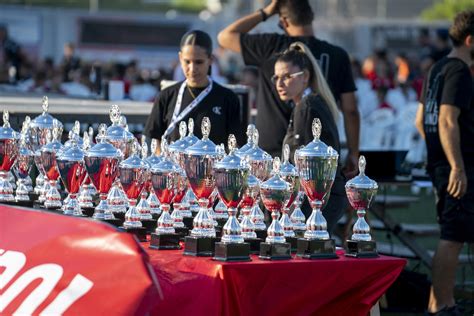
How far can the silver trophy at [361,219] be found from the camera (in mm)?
4566

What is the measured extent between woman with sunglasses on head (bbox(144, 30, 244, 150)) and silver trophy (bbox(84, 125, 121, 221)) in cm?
159

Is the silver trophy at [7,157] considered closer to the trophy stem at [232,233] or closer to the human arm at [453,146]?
the trophy stem at [232,233]

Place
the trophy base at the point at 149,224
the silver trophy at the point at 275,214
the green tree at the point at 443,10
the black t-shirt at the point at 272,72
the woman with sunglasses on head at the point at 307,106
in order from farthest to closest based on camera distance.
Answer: the green tree at the point at 443,10 → the black t-shirt at the point at 272,72 → the woman with sunglasses on head at the point at 307,106 → the trophy base at the point at 149,224 → the silver trophy at the point at 275,214

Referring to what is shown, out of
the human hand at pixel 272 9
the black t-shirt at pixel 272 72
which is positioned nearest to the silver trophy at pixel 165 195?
the black t-shirt at pixel 272 72

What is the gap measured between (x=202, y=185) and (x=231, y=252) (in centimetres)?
34

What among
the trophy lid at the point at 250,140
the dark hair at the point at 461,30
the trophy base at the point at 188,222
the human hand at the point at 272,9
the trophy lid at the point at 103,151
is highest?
the human hand at the point at 272,9

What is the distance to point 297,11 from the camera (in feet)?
Answer: 23.6

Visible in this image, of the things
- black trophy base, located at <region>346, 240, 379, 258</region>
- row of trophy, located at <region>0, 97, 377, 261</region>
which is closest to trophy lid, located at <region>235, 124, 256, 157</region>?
row of trophy, located at <region>0, 97, 377, 261</region>

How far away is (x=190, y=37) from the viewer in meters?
6.44

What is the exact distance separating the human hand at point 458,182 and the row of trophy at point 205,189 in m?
1.93

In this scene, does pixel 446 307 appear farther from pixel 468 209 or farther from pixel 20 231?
pixel 20 231

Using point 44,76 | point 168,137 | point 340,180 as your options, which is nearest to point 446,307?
point 340,180

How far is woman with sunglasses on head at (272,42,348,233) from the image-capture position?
228 inches

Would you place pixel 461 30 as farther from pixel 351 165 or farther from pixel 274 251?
pixel 274 251
